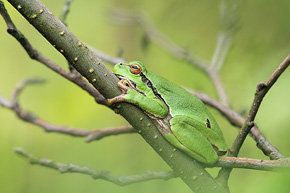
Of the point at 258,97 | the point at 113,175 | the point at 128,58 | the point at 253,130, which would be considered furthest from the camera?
the point at 128,58

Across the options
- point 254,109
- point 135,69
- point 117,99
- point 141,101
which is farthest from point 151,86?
point 254,109

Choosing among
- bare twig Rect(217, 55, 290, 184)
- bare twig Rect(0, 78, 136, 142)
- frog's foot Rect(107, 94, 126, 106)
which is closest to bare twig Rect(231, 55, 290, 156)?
bare twig Rect(217, 55, 290, 184)

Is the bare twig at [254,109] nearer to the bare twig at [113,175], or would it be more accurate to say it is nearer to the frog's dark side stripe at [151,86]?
the bare twig at [113,175]

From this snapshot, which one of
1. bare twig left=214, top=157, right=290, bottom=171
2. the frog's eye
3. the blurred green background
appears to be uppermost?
the frog's eye

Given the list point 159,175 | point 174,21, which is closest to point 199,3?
point 174,21

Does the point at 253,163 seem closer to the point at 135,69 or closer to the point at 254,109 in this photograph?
the point at 254,109

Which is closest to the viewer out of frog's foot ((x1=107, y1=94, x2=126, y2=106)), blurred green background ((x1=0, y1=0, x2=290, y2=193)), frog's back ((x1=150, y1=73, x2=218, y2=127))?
frog's foot ((x1=107, y1=94, x2=126, y2=106))

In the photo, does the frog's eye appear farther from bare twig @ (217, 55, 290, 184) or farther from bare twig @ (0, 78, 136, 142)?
bare twig @ (217, 55, 290, 184)
